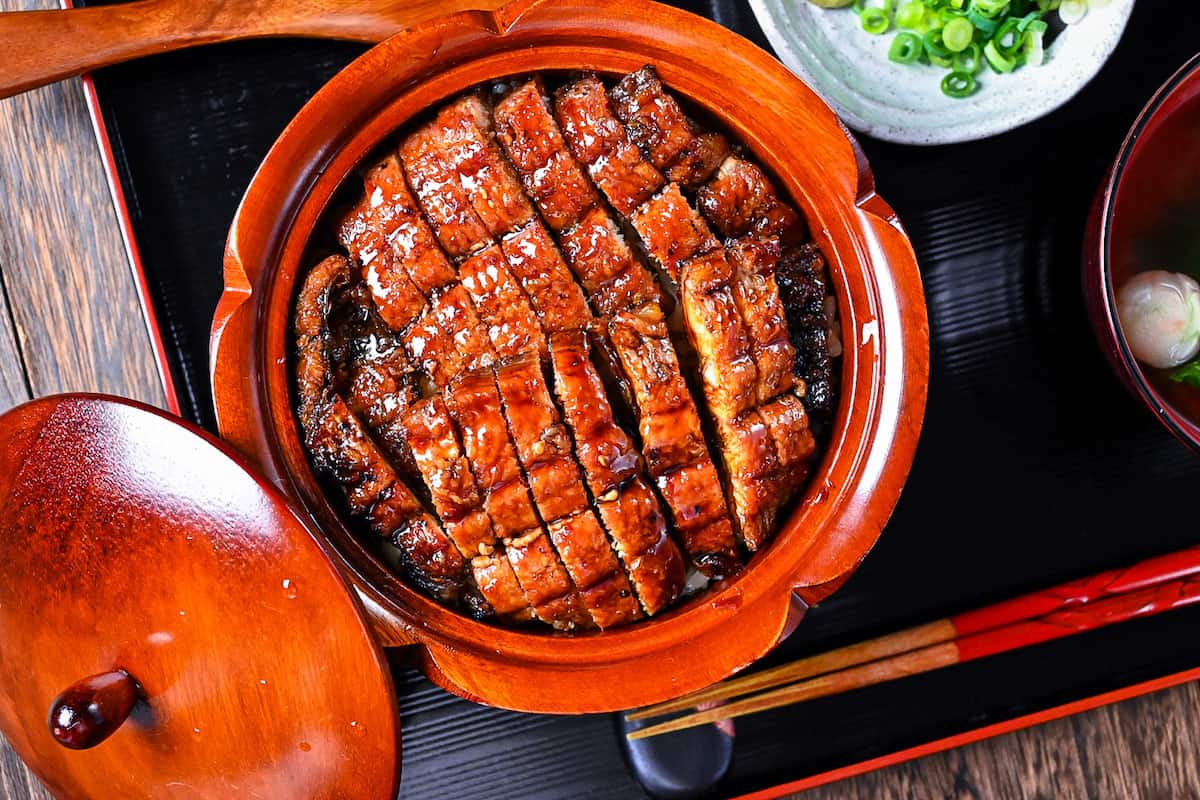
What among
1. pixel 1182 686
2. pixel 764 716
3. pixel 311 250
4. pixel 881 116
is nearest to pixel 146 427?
pixel 311 250

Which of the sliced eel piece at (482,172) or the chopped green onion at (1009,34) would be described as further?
the chopped green onion at (1009,34)

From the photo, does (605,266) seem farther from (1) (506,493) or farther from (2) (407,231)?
(1) (506,493)

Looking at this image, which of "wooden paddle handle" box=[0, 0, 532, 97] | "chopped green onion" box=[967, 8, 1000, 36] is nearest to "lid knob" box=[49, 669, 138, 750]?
"wooden paddle handle" box=[0, 0, 532, 97]

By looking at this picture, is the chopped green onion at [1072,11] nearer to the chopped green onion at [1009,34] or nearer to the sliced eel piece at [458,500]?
the chopped green onion at [1009,34]

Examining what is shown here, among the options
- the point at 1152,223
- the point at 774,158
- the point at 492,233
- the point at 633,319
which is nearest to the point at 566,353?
the point at 633,319

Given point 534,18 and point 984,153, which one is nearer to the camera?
point 534,18

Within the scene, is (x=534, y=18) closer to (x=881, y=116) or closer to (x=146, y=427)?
(x=881, y=116)

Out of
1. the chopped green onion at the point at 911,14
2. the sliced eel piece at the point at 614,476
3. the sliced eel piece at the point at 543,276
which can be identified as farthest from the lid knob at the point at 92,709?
the chopped green onion at the point at 911,14
